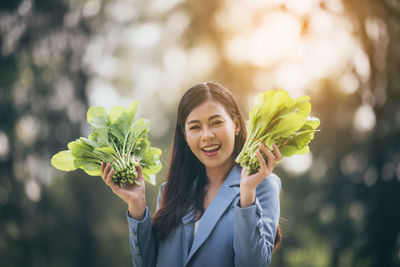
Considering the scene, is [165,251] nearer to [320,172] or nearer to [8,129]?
[8,129]

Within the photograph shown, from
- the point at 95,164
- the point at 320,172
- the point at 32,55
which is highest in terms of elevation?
the point at 32,55

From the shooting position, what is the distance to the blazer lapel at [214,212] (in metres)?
2.41

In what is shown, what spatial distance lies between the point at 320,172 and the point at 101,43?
7.97 m

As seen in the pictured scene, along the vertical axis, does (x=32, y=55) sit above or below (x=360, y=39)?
above

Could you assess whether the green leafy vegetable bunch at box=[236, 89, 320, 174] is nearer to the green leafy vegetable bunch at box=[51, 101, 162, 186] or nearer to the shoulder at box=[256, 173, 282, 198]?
the shoulder at box=[256, 173, 282, 198]

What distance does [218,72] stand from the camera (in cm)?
1267

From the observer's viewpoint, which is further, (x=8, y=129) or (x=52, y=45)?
(x=52, y=45)

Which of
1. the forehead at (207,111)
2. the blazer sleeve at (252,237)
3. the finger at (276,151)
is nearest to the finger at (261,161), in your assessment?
the finger at (276,151)

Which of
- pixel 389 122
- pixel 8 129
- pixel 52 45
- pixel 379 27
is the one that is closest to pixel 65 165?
pixel 379 27

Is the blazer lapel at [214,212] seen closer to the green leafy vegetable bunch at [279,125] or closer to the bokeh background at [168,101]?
the green leafy vegetable bunch at [279,125]

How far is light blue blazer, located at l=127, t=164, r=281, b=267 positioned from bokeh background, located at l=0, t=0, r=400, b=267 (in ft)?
16.7

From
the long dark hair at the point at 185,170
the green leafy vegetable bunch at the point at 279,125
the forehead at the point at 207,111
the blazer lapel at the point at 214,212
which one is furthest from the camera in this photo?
the long dark hair at the point at 185,170

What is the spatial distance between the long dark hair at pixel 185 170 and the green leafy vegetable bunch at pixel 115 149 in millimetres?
160

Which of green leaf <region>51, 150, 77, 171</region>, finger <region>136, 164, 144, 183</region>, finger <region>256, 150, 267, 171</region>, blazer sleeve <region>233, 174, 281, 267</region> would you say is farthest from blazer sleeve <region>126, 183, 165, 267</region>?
finger <region>256, 150, 267, 171</region>
